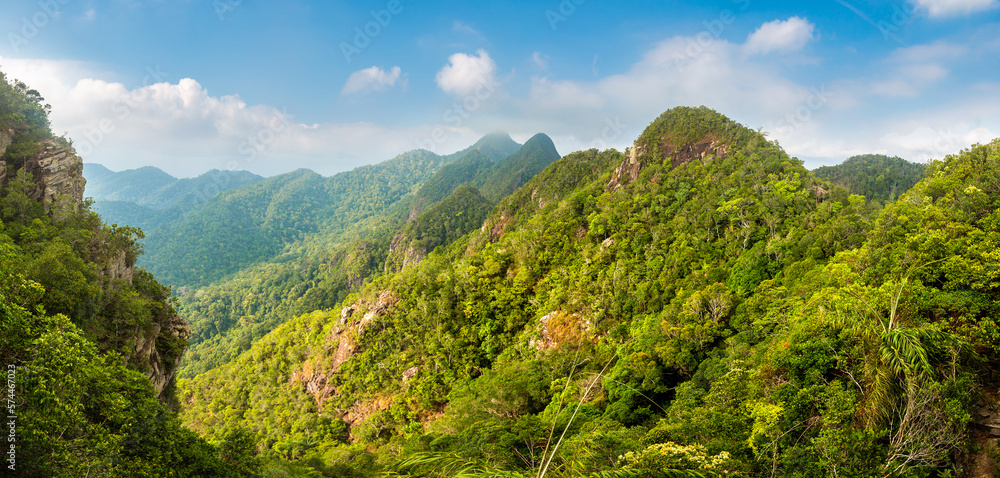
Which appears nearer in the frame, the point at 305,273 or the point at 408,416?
the point at 408,416

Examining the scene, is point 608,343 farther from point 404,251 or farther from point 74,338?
point 404,251

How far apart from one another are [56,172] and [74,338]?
Result: 26.0 meters

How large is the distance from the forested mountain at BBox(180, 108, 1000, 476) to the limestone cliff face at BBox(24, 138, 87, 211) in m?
28.8

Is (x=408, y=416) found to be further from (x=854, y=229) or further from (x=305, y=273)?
(x=305, y=273)

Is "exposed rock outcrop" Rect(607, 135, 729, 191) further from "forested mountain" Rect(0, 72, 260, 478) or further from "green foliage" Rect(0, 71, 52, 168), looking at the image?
"green foliage" Rect(0, 71, 52, 168)

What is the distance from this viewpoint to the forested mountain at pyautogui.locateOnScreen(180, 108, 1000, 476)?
312 inches

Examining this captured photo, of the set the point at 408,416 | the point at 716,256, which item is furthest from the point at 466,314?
the point at 716,256

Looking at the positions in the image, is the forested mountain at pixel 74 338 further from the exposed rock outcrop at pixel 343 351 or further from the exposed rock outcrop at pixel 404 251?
the exposed rock outcrop at pixel 404 251

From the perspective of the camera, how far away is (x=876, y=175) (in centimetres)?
10044

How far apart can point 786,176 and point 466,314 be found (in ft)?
152

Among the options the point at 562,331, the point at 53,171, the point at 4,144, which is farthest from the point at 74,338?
the point at 562,331

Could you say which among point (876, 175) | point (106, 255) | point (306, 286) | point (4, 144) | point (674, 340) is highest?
point (876, 175)

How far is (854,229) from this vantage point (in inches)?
1203

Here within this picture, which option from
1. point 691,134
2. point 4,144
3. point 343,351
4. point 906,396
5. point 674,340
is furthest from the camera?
point 691,134
